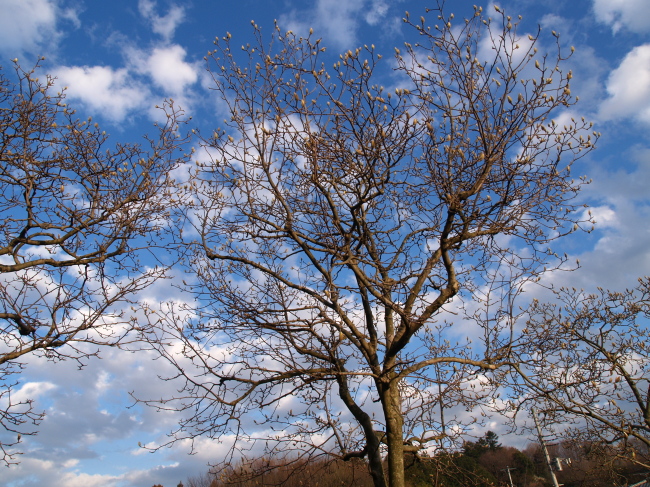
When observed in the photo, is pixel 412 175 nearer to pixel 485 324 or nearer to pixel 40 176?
pixel 485 324

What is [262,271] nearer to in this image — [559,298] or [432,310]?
[432,310]

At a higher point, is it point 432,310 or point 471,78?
point 471,78

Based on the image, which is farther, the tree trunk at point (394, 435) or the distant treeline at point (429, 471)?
the distant treeline at point (429, 471)

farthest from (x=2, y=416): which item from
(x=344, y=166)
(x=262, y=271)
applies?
(x=344, y=166)

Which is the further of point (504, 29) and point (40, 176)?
point (40, 176)

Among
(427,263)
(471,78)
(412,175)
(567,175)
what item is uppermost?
(471,78)

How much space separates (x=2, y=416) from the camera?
524 centimetres

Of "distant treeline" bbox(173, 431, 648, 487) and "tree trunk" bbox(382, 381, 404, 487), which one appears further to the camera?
"distant treeline" bbox(173, 431, 648, 487)

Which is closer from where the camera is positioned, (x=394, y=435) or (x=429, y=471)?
(x=394, y=435)

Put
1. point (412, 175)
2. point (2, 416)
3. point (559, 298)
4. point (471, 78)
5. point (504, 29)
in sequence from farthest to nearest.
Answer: point (559, 298)
point (412, 175)
point (2, 416)
point (471, 78)
point (504, 29)

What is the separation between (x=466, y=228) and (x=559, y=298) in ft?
28.4

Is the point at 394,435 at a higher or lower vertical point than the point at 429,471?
higher

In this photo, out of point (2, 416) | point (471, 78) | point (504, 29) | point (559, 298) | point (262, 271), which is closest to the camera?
point (504, 29)

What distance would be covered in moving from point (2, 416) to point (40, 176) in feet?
9.55
